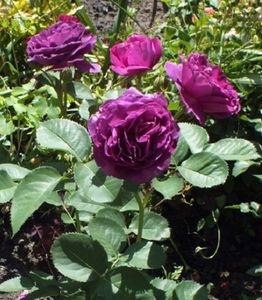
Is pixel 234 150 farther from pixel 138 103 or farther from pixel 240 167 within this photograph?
pixel 240 167

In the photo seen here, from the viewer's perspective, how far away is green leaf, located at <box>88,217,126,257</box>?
58.8 inches

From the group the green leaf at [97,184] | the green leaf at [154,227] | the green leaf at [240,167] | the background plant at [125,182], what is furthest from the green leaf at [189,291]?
the green leaf at [240,167]

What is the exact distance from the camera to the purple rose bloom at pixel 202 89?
1.36m

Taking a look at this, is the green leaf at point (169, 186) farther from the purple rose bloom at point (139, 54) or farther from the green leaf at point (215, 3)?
the green leaf at point (215, 3)

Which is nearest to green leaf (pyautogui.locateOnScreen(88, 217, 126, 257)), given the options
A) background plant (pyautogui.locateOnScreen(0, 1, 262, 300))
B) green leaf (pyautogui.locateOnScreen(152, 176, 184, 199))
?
background plant (pyautogui.locateOnScreen(0, 1, 262, 300))

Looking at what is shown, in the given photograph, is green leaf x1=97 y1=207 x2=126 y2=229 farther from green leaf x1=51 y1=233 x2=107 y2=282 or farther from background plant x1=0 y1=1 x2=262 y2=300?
green leaf x1=51 y1=233 x2=107 y2=282

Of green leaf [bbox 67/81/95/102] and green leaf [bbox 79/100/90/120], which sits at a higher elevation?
green leaf [bbox 79/100/90/120]

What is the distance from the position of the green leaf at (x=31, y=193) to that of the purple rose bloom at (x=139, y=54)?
26 centimetres

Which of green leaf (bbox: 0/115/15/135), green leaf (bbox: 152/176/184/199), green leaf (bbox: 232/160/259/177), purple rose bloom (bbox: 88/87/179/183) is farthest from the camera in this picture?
green leaf (bbox: 0/115/15/135)

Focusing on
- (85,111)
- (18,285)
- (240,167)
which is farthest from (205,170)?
(240,167)

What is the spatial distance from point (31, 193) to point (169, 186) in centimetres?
27

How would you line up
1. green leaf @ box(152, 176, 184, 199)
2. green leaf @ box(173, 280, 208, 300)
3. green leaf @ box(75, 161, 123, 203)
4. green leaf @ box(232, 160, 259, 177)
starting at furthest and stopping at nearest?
1. green leaf @ box(232, 160, 259, 177)
2. green leaf @ box(173, 280, 208, 300)
3. green leaf @ box(152, 176, 184, 199)
4. green leaf @ box(75, 161, 123, 203)

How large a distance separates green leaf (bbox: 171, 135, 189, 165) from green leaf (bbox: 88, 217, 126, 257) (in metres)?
0.18

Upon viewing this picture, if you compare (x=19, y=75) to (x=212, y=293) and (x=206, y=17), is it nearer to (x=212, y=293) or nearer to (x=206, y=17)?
(x=206, y=17)
